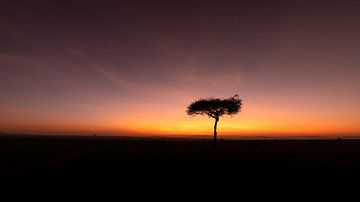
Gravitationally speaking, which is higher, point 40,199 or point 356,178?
point 356,178

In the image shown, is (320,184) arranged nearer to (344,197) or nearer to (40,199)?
(344,197)

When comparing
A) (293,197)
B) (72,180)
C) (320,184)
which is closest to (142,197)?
(72,180)

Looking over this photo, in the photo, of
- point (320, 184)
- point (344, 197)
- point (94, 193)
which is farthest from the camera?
point (320, 184)

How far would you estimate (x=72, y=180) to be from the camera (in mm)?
14961

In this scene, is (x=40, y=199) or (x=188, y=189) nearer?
(x=40, y=199)

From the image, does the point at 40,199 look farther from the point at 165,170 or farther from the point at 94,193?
the point at 165,170

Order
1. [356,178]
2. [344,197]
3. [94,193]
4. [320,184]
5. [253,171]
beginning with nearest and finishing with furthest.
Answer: [344,197]
[94,193]
[320,184]
[356,178]
[253,171]

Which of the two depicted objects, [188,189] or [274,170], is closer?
[188,189]

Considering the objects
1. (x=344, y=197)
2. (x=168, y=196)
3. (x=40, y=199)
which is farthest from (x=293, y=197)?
(x=40, y=199)

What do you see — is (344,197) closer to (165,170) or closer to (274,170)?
(274,170)

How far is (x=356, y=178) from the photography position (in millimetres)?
14516

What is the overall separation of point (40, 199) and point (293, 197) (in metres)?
12.5

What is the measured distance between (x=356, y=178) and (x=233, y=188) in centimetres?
858

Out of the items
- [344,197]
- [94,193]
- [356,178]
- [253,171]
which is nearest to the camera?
[344,197]
